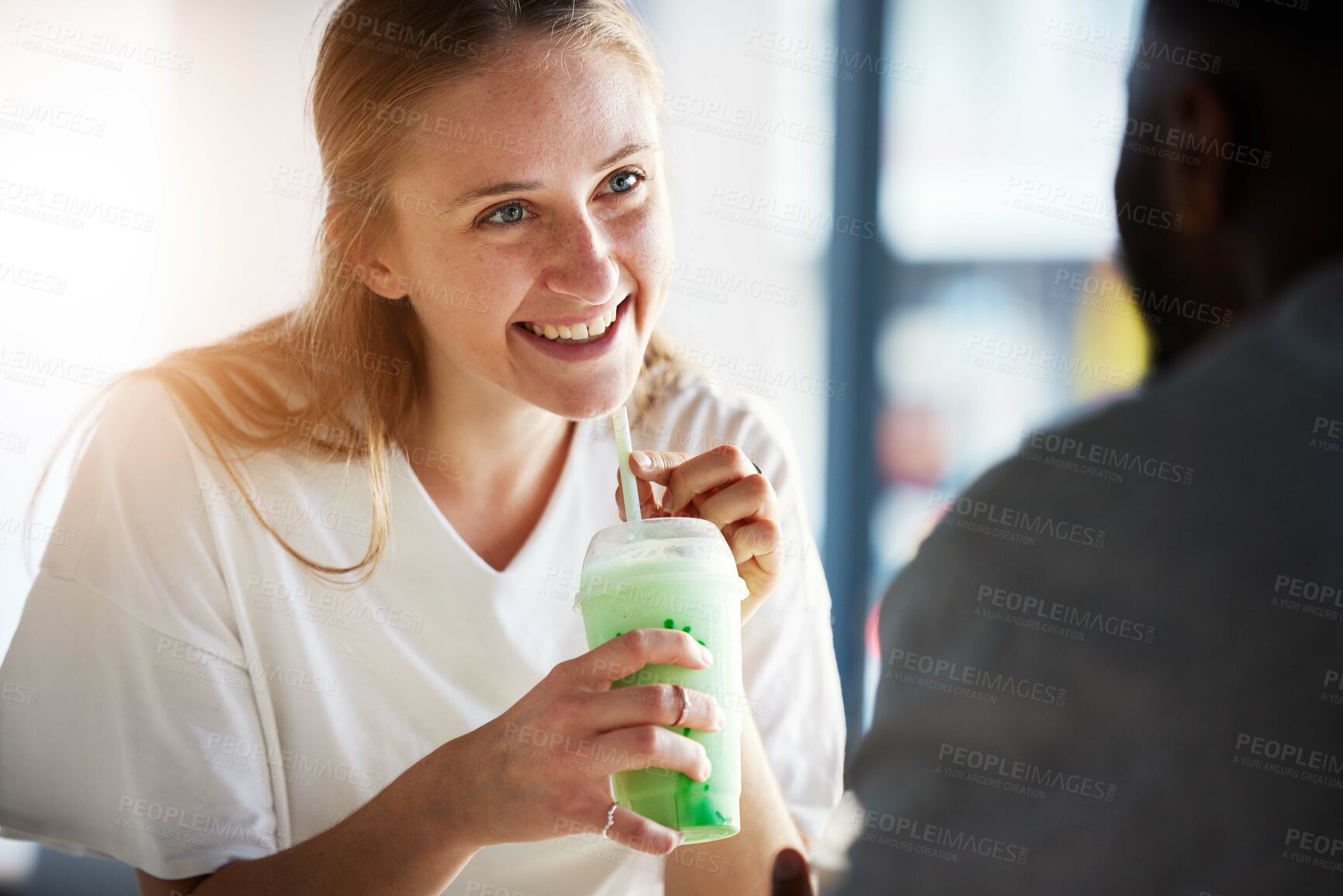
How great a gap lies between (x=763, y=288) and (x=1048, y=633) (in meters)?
2.82

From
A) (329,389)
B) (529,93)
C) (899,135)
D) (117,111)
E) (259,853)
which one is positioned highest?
(899,135)

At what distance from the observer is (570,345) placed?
3.94 ft

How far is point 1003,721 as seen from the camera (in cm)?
54

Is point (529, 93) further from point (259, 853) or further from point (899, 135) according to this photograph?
point (899, 135)

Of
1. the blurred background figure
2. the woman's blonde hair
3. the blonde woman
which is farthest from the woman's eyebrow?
the blurred background figure

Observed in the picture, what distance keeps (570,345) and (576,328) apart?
0.02 metres

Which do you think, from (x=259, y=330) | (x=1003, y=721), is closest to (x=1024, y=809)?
(x=1003, y=721)

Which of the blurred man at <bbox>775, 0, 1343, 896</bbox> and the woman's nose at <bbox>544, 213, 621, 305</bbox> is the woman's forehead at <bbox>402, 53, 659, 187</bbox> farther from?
the blurred man at <bbox>775, 0, 1343, 896</bbox>

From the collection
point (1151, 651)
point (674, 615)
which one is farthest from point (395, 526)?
point (1151, 651)

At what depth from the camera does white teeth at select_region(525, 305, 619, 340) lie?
3.92 feet

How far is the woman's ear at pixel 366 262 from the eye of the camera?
129 centimetres

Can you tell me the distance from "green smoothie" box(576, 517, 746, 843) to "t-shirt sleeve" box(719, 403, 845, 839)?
419mm

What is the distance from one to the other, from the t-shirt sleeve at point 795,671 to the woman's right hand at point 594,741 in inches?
18.3

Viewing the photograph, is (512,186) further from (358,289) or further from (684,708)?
(684,708)
